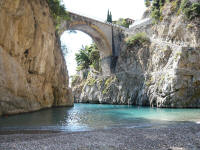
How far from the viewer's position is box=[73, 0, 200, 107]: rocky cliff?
22969mm

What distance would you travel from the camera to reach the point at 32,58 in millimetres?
18500

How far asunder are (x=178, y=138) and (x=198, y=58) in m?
20.6

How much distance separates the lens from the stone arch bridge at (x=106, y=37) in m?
37.1

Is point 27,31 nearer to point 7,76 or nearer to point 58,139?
point 7,76

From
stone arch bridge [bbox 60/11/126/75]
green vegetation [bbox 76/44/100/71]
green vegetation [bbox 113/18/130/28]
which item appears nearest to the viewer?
stone arch bridge [bbox 60/11/126/75]

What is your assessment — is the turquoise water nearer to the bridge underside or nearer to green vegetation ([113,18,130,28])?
the bridge underside

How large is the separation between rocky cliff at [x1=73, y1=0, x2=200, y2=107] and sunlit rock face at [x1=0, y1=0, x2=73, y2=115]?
12174 mm

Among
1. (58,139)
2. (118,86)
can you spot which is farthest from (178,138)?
(118,86)

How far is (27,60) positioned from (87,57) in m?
35.1

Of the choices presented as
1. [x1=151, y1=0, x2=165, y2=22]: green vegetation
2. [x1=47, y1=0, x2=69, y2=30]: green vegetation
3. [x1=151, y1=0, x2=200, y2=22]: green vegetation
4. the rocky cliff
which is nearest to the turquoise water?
the rocky cliff

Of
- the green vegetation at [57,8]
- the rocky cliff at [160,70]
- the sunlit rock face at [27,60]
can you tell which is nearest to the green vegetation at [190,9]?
the rocky cliff at [160,70]

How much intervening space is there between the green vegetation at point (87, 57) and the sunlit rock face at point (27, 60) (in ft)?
80.2

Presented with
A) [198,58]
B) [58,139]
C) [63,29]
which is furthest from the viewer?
[63,29]

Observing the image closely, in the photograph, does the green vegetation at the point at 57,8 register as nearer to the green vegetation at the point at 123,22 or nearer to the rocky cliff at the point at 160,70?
the rocky cliff at the point at 160,70
